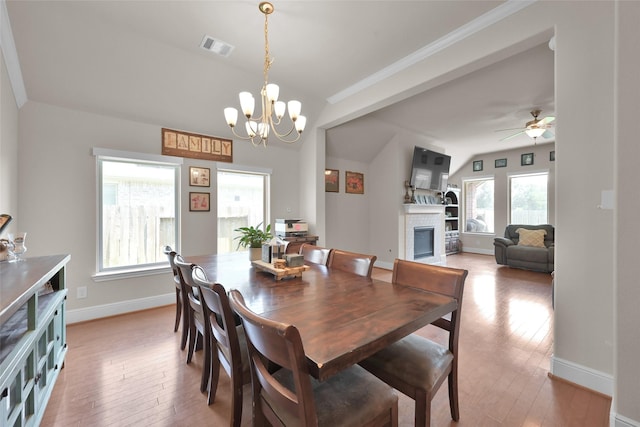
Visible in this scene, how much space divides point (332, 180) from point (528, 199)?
545 cm

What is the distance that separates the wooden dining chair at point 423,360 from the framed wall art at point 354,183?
13.1 feet

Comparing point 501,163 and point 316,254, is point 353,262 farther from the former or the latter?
point 501,163

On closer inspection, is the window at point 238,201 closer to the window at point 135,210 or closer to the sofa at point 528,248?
the window at point 135,210

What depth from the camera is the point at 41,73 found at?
2449 mm

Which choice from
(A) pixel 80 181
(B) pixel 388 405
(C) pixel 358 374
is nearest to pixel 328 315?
(C) pixel 358 374

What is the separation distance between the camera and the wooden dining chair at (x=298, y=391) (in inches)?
31.3

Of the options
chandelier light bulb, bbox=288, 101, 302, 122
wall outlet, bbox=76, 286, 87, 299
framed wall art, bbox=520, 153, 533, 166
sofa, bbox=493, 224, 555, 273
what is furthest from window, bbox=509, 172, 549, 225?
wall outlet, bbox=76, 286, 87, 299

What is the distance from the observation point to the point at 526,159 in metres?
6.54

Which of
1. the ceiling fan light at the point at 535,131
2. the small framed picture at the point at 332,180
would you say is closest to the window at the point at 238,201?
the small framed picture at the point at 332,180

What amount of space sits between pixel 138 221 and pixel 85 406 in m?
2.18

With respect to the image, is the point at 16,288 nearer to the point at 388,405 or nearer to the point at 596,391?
the point at 388,405

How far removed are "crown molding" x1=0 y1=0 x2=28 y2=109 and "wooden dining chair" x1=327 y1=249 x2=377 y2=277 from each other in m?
3.09

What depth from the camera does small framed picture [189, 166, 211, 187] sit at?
357cm

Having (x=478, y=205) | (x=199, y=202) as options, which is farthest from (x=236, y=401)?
(x=478, y=205)
